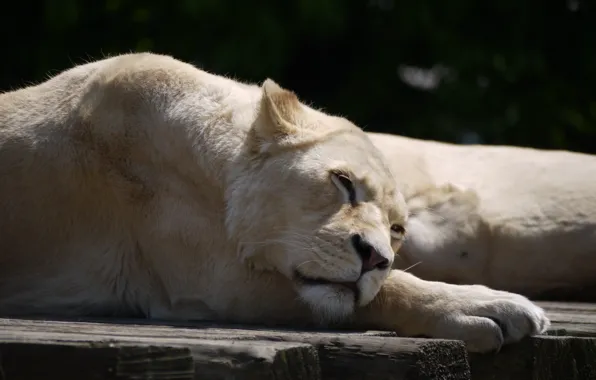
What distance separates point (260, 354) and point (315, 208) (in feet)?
3.09

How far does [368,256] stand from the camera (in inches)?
133

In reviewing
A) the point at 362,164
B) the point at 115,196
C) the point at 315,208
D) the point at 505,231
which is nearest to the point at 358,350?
the point at 315,208

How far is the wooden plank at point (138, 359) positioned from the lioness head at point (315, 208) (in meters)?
0.73

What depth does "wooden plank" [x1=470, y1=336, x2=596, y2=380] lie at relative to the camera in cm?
342

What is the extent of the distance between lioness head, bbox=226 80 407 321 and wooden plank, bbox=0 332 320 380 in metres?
0.73

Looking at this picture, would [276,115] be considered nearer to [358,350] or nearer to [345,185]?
[345,185]

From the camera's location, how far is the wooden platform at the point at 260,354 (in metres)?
2.51

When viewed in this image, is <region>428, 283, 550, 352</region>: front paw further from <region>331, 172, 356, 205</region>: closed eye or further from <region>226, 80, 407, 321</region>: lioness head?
<region>331, 172, 356, 205</region>: closed eye

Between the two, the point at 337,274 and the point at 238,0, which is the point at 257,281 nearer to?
the point at 337,274

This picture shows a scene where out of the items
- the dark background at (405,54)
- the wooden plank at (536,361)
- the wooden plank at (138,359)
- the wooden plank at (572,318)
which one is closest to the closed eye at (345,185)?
the wooden plank at (536,361)

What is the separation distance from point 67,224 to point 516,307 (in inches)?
50.8

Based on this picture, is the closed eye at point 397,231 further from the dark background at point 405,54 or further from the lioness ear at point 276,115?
the dark background at point 405,54

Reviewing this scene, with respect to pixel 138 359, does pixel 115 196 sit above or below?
above

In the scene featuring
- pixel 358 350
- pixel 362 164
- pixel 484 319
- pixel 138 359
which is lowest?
pixel 138 359
